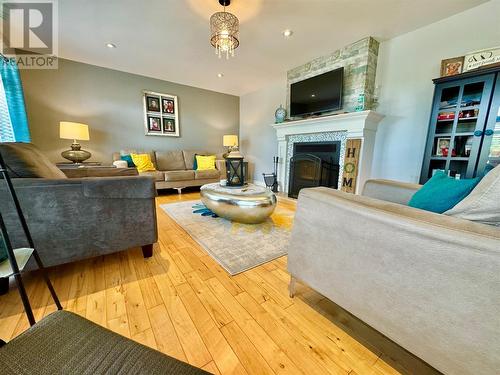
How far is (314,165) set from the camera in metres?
3.48

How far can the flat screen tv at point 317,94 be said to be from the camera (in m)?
3.00

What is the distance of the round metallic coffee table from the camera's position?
80.0 inches

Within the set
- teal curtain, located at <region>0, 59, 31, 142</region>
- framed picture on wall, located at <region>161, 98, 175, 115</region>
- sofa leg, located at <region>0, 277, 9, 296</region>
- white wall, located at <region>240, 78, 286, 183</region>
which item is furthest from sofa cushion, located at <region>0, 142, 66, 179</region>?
white wall, located at <region>240, 78, 286, 183</region>

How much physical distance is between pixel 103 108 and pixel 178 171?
6.00 feet

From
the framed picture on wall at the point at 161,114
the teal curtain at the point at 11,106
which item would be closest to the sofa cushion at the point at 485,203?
the teal curtain at the point at 11,106

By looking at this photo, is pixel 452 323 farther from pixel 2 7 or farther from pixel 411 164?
pixel 2 7

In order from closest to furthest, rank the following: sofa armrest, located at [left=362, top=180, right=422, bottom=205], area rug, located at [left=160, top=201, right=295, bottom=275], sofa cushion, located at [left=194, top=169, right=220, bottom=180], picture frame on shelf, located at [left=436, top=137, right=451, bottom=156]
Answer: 1. sofa armrest, located at [left=362, top=180, right=422, bottom=205]
2. area rug, located at [left=160, top=201, right=295, bottom=275]
3. picture frame on shelf, located at [left=436, top=137, right=451, bottom=156]
4. sofa cushion, located at [left=194, top=169, right=220, bottom=180]

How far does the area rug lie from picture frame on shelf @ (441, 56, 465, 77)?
2274 millimetres

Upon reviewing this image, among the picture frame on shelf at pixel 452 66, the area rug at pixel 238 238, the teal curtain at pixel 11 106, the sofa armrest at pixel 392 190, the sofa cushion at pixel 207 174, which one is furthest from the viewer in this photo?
the sofa cushion at pixel 207 174

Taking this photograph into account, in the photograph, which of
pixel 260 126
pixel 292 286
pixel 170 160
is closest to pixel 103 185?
pixel 292 286

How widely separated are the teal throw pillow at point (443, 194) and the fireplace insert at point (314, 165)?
232 cm

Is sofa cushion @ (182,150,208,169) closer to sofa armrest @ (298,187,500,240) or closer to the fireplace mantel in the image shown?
the fireplace mantel

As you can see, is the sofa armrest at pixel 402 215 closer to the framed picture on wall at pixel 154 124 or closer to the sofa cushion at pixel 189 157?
the sofa cushion at pixel 189 157

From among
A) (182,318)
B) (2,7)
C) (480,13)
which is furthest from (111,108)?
(480,13)
